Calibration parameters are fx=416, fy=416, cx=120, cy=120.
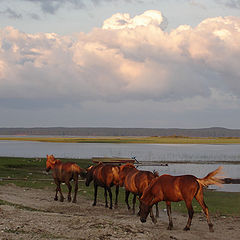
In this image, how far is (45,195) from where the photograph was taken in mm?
22969

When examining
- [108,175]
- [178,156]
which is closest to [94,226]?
[108,175]

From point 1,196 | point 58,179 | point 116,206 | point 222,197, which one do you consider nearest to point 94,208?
point 116,206

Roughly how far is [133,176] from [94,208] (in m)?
3.35

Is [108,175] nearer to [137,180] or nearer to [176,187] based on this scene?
[137,180]

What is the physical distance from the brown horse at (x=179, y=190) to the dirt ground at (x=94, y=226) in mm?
698

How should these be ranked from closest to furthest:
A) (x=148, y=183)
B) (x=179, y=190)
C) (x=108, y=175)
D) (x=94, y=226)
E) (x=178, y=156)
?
(x=94, y=226)
(x=179, y=190)
(x=148, y=183)
(x=108, y=175)
(x=178, y=156)

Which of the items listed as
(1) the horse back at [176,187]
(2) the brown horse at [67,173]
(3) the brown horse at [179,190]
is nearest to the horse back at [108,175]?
(2) the brown horse at [67,173]

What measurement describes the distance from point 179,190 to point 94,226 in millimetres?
3143

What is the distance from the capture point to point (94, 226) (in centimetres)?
1298

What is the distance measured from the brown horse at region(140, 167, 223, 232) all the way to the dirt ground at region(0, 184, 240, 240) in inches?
27.5

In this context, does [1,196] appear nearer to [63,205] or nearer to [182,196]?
[63,205]

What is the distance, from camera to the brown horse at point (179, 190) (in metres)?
13.8

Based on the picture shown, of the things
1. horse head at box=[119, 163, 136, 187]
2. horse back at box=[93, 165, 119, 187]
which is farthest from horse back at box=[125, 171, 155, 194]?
horse back at box=[93, 165, 119, 187]

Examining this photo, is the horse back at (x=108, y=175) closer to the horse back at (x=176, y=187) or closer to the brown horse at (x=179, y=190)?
the brown horse at (x=179, y=190)
